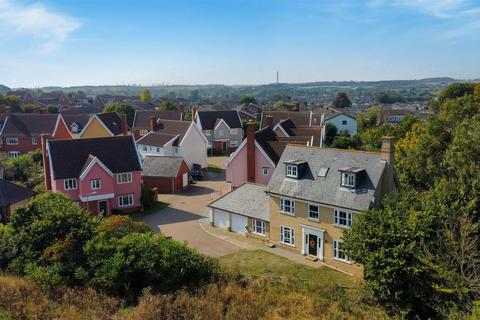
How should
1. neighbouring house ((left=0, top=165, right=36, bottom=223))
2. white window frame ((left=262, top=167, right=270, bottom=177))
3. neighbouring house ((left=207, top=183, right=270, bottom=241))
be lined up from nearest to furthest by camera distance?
neighbouring house ((left=207, top=183, right=270, bottom=241)), neighbouring house ((left=0, top=165, right=36, bottom=223)), white window frame ((left=262, top=167, right=270, bottom=177))

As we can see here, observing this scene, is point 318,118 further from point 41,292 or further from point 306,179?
point 41,292

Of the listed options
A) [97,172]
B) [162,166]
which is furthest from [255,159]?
[97,172]

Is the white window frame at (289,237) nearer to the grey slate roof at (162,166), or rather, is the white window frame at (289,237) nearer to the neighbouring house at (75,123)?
the grey slate roof at (162,166)

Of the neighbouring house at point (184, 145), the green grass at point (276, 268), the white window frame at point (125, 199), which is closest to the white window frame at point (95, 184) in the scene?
the white window frame at point (125, 199)

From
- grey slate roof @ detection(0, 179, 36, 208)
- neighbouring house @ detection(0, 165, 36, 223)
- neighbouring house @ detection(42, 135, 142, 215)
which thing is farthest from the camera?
neighbouring house @ detection(42, 135, 142, 215)

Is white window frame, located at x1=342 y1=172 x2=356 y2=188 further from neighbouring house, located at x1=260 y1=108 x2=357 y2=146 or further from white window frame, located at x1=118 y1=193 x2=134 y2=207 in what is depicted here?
white window frame, located at x1=118 y1=193 x2=134 y2=207

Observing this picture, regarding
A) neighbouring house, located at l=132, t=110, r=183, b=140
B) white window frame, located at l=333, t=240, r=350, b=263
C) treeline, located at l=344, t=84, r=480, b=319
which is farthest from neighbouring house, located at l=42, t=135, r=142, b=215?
neighbouring house, located at l=132, t=110, r=183, b=140
